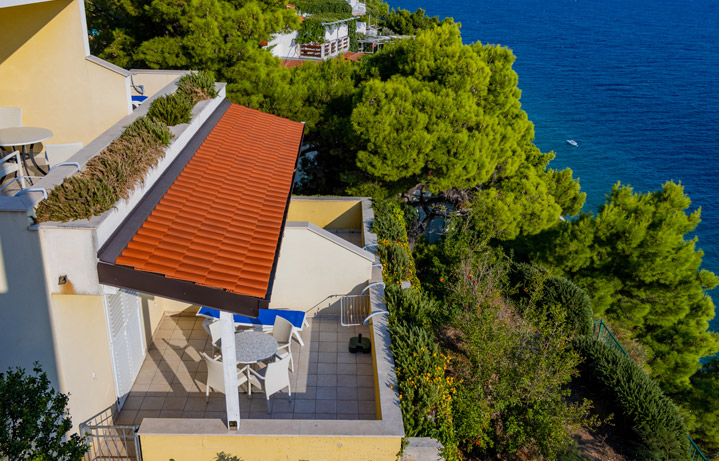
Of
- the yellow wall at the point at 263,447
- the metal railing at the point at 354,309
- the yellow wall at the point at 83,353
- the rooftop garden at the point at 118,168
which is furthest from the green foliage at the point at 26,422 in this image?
the metal railing at the point at 354,309

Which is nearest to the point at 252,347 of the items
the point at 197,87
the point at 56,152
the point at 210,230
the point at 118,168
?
the point at 210,230

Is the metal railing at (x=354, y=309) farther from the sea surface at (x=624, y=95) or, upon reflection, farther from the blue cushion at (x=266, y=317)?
the sea surface at (x=624, y=95)

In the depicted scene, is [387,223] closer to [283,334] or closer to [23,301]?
[283,334]

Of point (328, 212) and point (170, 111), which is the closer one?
point (170, 111)

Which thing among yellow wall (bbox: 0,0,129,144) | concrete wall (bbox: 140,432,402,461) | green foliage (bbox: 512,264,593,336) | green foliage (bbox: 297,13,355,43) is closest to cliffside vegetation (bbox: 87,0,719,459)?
green foliage (bbox: 512,264,593,336)

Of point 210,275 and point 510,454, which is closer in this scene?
point 210,275

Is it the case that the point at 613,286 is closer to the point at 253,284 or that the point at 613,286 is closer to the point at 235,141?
the point at 235,141

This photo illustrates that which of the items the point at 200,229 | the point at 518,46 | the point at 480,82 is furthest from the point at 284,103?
the point at 518,46
